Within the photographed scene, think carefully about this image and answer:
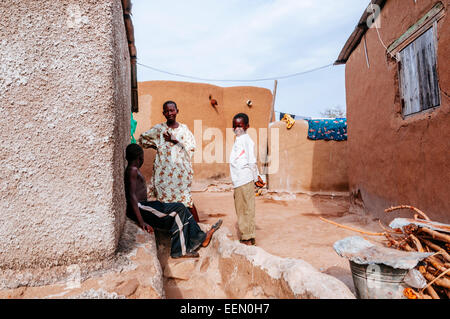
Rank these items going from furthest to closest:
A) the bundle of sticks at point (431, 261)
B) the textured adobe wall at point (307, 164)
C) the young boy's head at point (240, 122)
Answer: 1. the textured adobe wall at point (307, 164)
2. the young boy's head at point (240, 122)
3. the bundle of sticks at point (431, 261)

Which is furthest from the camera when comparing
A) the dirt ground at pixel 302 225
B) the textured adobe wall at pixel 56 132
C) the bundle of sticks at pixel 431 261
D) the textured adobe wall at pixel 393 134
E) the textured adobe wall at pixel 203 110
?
the textured adobe wall at pixel 203 110

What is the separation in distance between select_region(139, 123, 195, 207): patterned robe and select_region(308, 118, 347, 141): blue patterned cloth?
5896mm

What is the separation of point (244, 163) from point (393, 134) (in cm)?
234

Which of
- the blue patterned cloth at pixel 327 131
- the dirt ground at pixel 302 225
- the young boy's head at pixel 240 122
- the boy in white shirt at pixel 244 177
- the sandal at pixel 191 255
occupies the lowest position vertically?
the dirt ground at pixel 302 225

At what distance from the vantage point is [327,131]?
8500 mm

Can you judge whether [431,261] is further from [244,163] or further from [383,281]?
A: [244,163]

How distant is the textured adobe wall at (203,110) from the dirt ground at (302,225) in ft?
9.09

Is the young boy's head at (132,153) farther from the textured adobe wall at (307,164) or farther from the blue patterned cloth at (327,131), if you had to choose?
the blue patterned cloth at (327,131)

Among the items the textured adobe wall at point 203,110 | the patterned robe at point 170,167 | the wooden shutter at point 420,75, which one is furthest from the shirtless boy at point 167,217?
the textured adobe wall at point 203,110

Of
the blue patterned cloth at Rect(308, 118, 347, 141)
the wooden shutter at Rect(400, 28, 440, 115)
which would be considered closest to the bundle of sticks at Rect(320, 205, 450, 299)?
the wooden shutter at Rect(400, 28, 440, 115)

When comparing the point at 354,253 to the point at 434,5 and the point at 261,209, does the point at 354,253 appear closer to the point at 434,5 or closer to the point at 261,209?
the point at 434,5

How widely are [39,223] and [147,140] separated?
2042 millimetres

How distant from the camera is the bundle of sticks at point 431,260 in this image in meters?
1.75

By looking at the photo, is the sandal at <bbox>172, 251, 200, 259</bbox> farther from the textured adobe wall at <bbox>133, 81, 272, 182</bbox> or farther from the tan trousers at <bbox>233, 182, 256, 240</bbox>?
the textured adobe wall at <bbox>133, 81, 272, 182</bbox>
